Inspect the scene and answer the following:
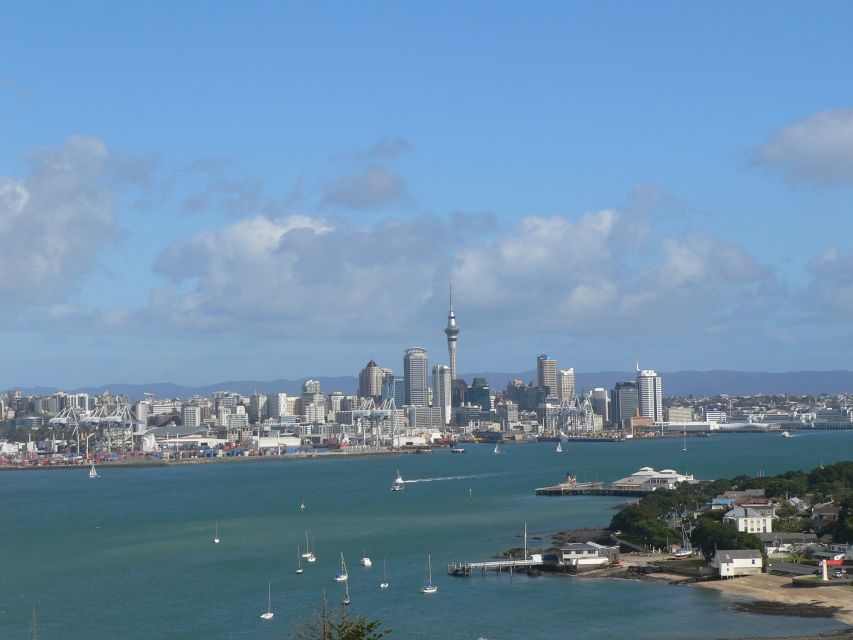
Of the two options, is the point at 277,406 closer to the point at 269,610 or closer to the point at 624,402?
the point at 624,402

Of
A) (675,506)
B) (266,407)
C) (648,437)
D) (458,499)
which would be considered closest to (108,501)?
(458,499)

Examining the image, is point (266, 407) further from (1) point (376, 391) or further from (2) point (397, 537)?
(2) point (397, 537)

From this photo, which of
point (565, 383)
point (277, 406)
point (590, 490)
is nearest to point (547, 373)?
point (565, 383)

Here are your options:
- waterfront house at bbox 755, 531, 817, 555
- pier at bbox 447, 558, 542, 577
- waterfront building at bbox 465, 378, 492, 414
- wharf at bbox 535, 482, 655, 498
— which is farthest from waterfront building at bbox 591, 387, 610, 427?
pier at bbox 447, 558, 542, 577

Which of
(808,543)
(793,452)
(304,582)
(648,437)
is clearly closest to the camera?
(304,582)

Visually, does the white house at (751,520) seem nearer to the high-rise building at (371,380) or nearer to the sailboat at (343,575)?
the sailboat at (343,575)

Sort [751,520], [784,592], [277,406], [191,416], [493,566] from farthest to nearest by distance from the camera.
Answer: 1. [277,406]
2. [191,416]
3. [751,520]
4. [493,566]
5. [784,592]

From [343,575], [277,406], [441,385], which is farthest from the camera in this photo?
[441,385]
